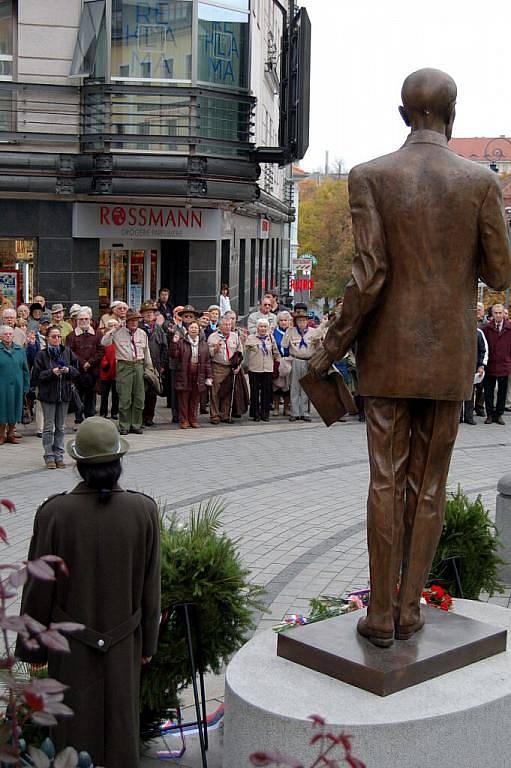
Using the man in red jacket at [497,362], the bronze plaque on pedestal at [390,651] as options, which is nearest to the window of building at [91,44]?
the man in red jacket at [497,362]

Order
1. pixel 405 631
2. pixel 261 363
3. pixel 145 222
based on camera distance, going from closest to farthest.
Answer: pixel 405 631, pixel 261 363, pixel 145 222

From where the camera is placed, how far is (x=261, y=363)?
59.6ft

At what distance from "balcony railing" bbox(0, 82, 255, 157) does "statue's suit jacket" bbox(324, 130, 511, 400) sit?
718 inches

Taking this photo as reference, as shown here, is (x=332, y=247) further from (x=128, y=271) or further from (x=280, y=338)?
(x=280, y=338)

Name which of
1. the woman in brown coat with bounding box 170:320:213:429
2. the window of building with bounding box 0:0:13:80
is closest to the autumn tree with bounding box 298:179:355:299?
the window of building with bounding box 0:0:13:80

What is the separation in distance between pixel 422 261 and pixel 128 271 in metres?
21.0

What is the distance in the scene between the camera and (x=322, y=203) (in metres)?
91.3

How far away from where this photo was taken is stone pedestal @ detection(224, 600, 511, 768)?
4969mm

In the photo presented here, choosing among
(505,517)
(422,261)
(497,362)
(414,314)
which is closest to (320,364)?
(414,314)

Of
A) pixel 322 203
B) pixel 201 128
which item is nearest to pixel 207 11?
pixel 201 128

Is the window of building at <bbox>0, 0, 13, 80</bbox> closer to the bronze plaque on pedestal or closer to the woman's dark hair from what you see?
the bronze plaque on pedestal

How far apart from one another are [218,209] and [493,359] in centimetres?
889

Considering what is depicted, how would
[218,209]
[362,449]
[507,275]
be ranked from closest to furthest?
[507,275] < [362,449] < [218,209]

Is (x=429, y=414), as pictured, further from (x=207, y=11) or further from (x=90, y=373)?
(x=207, y=11)
